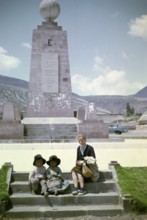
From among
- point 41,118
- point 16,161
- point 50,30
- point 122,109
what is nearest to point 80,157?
point 16,161

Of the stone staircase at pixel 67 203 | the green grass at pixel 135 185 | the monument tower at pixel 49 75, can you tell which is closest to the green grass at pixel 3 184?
the stone staircase at pixel 67 203

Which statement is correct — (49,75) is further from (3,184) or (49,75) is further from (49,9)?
(3,184)

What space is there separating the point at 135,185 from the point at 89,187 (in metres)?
0.92

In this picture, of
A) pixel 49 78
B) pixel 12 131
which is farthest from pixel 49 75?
pixel 12 131

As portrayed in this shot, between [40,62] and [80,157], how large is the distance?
41.8 ft

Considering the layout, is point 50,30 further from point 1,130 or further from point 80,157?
point 80,157

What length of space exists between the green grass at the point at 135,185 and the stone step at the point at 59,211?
12.7 inches

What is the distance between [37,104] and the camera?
18.2 meters

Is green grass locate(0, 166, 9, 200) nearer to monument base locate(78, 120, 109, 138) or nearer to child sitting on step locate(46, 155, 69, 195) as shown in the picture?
child sitting on step locate(46, 155, 69, 195)

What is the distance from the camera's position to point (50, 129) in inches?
645

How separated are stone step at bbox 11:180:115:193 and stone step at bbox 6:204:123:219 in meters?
0.54

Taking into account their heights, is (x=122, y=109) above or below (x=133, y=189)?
above

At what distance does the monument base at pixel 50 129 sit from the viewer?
15.9 m

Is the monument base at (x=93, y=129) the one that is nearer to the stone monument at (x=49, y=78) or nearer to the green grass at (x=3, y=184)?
the stone monument at (x=49, y=78)
